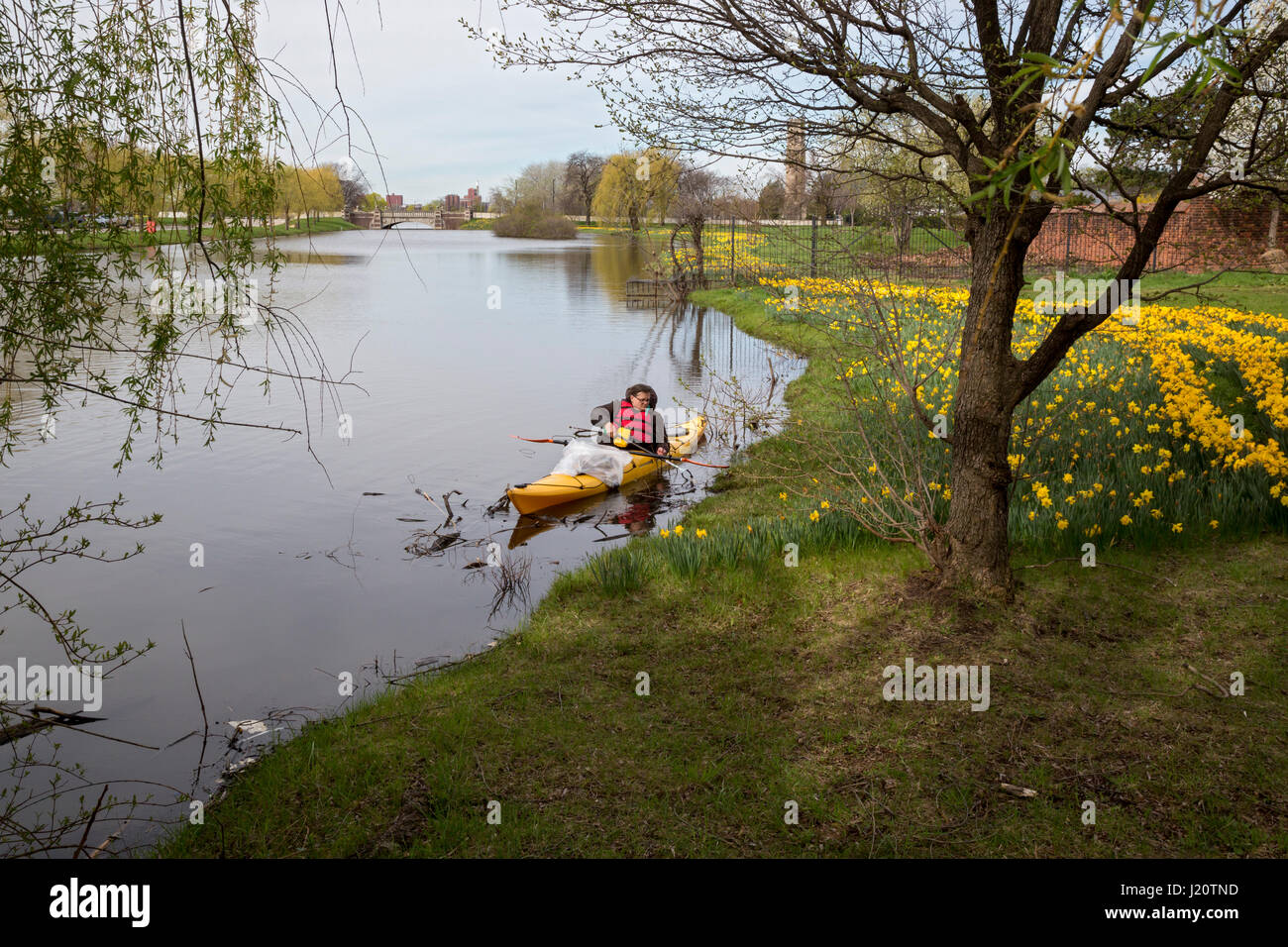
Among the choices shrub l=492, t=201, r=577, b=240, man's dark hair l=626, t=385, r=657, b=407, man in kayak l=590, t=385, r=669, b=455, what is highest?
shrub l=492, t=201, r=577, b=240

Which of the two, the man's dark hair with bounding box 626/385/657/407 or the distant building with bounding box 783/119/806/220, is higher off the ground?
the distant building with bounding box 783/119/806/220

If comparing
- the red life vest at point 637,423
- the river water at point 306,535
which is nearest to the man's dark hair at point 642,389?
the red life vest at point 637,423

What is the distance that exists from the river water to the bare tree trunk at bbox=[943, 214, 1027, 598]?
3.11 meters

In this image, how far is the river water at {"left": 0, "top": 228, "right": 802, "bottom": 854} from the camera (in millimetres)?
5625

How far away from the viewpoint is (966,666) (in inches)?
187

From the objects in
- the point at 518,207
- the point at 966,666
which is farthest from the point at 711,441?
the point at 518,207

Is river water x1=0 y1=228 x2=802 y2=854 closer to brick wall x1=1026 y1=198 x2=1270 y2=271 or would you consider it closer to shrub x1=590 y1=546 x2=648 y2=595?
shrub x1=590 y1=546 x2=648 y2=595

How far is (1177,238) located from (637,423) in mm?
15676

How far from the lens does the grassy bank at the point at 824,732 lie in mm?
3719

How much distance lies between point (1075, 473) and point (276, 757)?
5.72 meters

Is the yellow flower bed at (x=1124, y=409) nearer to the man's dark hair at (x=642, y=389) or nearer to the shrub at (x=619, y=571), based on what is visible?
the shrub at (x=619, y=571)

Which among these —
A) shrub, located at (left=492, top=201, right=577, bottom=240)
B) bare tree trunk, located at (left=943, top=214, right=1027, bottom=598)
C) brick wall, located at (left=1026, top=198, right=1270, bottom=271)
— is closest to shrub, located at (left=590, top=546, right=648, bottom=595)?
bare tree trunk, located at (left=943, top=214, right=1027, bottom=598)

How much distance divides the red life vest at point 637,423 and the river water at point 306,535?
0.73 meters

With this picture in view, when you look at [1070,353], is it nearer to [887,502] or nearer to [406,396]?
[887,502]
